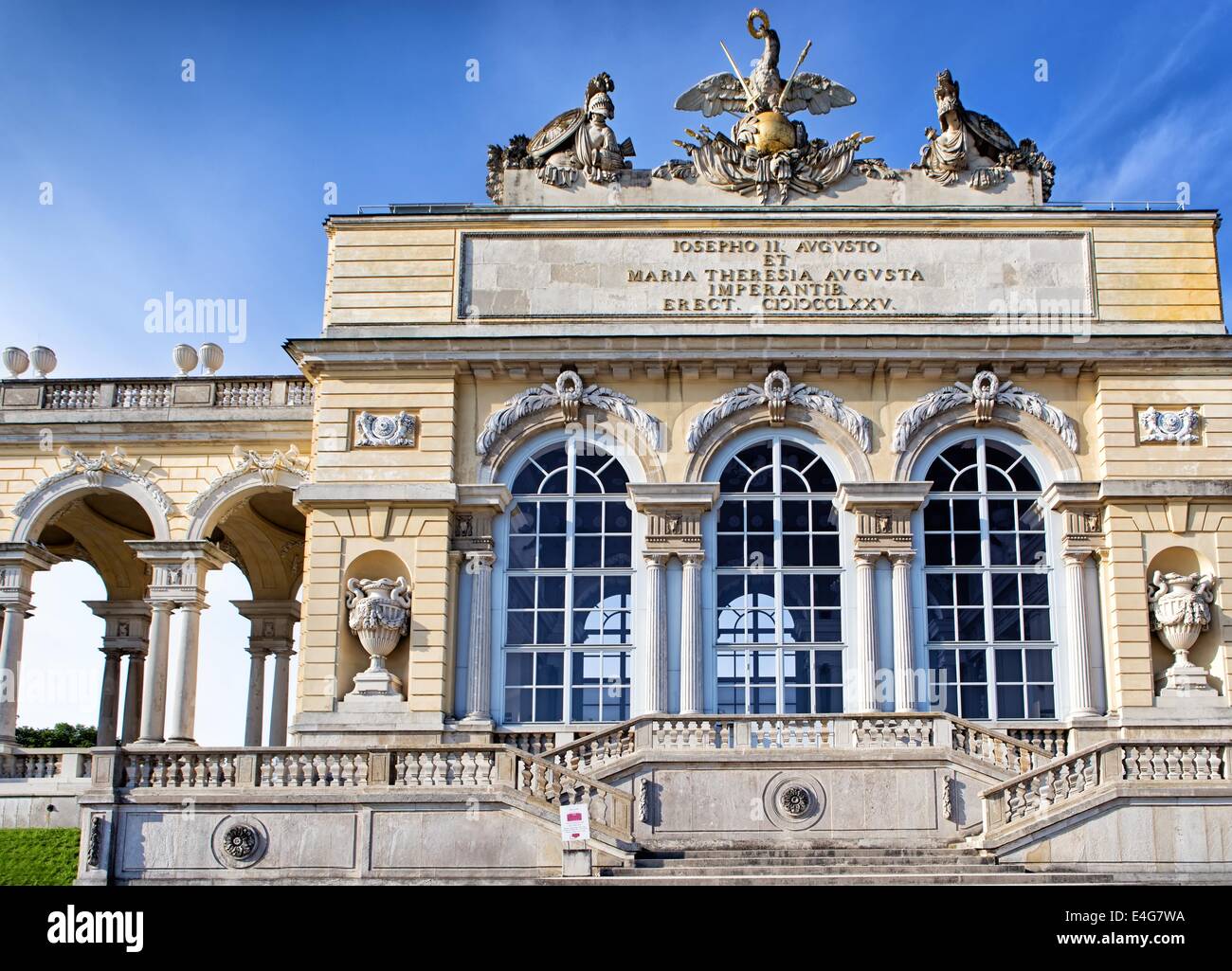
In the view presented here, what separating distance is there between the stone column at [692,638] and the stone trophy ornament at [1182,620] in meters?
7.56

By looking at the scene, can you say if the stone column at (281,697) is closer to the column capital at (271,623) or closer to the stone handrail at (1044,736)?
the column capital at (271,623)

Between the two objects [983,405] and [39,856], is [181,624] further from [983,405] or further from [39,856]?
[983,405]

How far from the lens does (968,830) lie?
24547 mm

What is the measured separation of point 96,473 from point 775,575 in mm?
13470

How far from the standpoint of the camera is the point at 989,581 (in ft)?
91.5

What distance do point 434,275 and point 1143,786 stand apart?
588 inches

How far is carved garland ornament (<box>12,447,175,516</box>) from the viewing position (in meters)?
31.6

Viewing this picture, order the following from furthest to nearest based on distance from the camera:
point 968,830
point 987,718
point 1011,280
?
point 1011,280
point 987,718
point 968,830

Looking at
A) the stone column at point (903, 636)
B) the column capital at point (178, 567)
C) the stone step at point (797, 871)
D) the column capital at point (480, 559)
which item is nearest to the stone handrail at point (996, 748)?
the stone column at point (903, 636)

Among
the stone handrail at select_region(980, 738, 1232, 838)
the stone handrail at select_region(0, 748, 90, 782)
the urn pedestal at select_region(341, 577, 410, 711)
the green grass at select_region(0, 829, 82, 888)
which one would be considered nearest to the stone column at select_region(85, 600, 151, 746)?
the stone handrail at select_region(0, 748, 90, 782)

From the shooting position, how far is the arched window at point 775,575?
27.7 m
